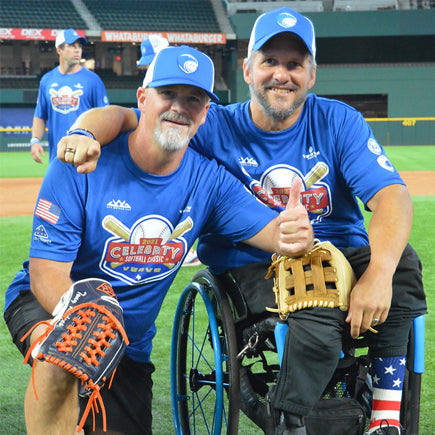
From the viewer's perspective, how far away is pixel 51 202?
2.20m

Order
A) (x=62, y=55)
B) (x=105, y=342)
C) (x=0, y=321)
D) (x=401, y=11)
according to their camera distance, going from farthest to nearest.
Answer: (x=401, y=11)
(x=62, y=55)
(x=0, y=321)
(x=105, y=342)

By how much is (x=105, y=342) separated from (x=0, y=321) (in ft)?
9.25

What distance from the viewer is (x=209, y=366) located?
2.83 meters

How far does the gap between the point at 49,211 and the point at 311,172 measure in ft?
3.25

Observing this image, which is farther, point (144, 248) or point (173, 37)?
point (173, 37)

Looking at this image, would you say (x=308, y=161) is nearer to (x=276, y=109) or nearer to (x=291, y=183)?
(x=291, y=183)

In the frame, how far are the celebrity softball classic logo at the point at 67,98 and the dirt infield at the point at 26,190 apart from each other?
8.33 feet

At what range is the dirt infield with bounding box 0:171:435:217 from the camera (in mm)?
10070

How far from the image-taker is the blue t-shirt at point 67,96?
7.55m

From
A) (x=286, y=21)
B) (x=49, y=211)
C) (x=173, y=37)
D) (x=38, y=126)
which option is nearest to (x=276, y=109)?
(x=286, y=21)

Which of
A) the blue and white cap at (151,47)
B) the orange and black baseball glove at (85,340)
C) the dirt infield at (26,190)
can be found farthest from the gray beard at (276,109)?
the dirt infield at (26,190)

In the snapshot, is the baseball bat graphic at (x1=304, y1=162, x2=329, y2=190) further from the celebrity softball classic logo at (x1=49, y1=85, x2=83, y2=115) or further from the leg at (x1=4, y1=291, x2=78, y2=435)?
the celebrity softball classic logo at (x1=49, y1=85, x2=83, y2=115)

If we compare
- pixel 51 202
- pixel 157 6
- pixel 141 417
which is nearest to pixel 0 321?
pixel 141 417

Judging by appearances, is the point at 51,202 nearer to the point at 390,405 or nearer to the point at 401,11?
the point at 390,405
